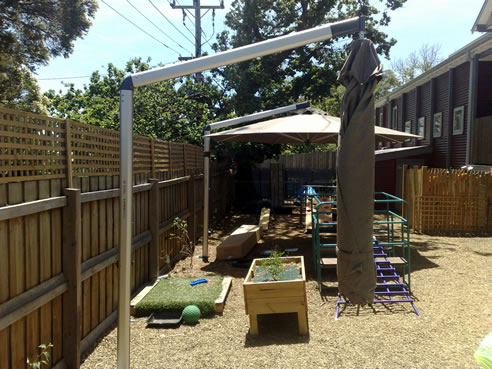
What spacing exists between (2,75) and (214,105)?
26.8ft

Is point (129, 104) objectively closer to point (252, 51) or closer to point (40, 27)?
point (252, 51)

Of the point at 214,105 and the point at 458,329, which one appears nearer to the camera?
the point at 458,329

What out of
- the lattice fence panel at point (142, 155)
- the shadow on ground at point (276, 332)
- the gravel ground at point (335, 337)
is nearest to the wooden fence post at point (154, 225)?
the lattice fence panel at point (142, 155)

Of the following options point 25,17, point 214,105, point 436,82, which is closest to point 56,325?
point 214,105

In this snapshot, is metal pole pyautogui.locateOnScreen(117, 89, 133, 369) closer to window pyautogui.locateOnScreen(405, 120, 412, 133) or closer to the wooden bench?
the wooden bench

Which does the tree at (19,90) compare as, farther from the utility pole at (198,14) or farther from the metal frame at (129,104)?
the metal frame at (129,104)

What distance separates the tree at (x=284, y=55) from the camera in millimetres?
17328

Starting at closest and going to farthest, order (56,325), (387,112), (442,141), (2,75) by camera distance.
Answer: (56,325) → (2,75) → (442,141) → (387,112)

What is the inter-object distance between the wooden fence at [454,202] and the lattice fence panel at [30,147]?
11.0 metres

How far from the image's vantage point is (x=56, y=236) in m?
3.82

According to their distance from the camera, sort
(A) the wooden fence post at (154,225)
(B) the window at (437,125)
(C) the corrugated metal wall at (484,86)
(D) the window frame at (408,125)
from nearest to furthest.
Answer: (A) the wooden fence post at (154,225) < (C) the corrugated metal wall at (484,86) < (B) the window at (437,125) < (D) the window frame at (408,125)

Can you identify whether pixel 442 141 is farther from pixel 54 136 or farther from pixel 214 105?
pixel 54 136

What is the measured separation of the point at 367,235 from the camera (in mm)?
3004

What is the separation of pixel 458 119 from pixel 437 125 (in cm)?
189
